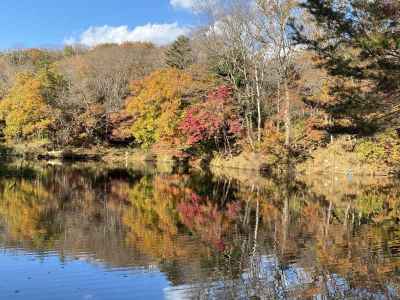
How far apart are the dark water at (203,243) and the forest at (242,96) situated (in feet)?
9.53

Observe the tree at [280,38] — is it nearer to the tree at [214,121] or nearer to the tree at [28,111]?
the tree at [214,121]

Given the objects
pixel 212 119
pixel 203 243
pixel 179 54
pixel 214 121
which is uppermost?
pixel 179 54

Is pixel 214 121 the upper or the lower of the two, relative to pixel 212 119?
lower

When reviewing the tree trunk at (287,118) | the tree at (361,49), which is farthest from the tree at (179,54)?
the tree at (361,49)

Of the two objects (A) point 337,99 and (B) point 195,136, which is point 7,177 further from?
(A) point 337,99

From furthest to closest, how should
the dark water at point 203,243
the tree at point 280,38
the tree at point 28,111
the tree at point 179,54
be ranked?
1. the tree at point 179,54
2. the tree at point 28,111
3. the tree at point 280,38
4. the dark water at point 203,243

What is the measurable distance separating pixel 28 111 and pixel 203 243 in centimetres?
4082

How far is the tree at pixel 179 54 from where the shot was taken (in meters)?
52.5

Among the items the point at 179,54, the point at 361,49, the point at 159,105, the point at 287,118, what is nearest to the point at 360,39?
the point at 361,49

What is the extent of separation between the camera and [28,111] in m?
49.1

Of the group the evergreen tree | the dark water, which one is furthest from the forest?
the dark water

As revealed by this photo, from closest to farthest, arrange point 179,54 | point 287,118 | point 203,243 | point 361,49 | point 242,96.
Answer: point 203,243
point 361,49
point 287,118
point 242,96
point 179,54

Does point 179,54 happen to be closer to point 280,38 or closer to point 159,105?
point 159,105

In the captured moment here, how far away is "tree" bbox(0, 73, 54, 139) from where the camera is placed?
4909 centimetres
